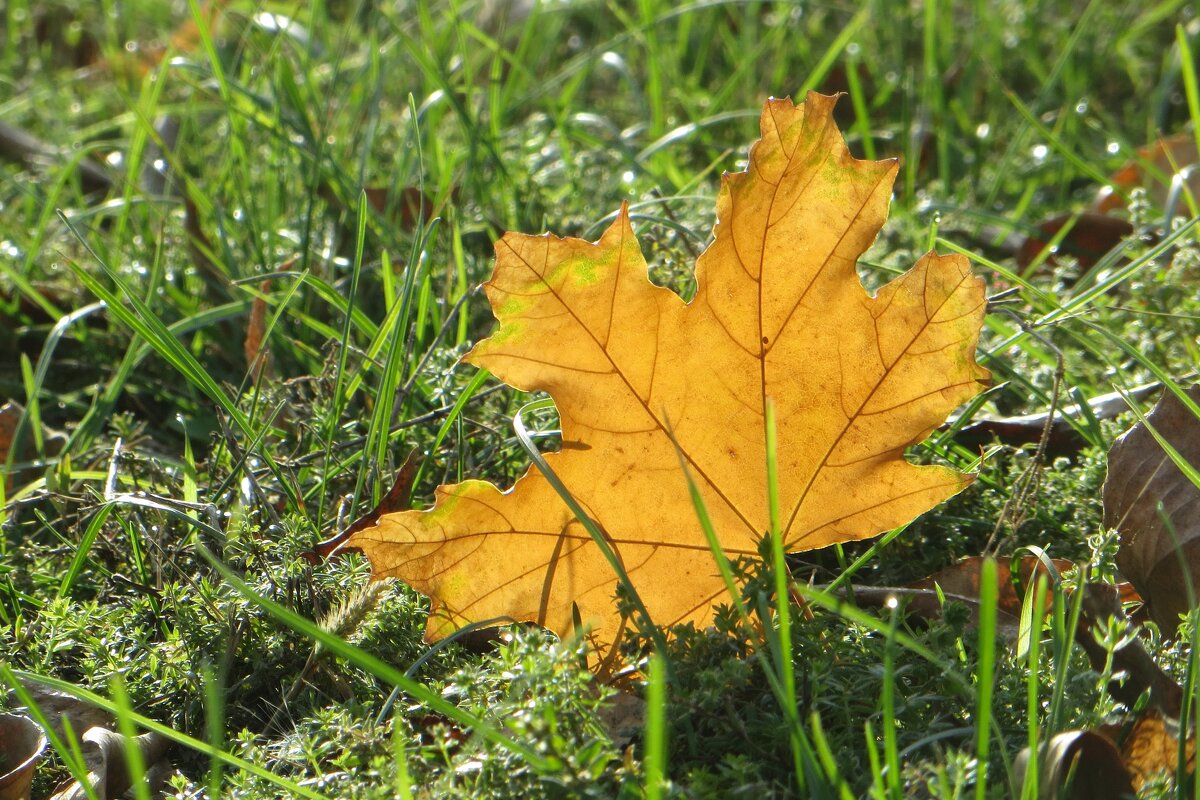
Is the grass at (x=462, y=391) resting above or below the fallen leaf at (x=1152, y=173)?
below

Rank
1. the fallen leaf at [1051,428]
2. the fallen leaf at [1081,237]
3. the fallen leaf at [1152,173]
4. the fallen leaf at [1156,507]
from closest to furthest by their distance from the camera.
→ the fallen leaf at [1156,507]
the fallen leaf at [1051,428]
the fallen leaf at [1081,237]
the fallen leaf at [1152,173]

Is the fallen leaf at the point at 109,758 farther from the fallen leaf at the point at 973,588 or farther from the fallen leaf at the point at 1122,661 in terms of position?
the fallen leaf at the point at 1122,661

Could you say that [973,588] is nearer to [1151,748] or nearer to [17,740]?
[1151,748]

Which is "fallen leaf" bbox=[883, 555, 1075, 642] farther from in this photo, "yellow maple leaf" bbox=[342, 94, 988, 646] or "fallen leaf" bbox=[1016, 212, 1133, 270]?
"fallen leaf" bbox=[1016, 212, 1133, 270]

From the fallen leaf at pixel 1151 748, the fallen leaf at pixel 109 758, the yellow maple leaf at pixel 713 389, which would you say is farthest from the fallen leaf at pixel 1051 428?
the fallen leaf at pixel 109 758

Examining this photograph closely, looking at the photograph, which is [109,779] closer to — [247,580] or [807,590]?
[247,580]

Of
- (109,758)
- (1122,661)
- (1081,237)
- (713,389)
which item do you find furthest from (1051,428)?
(109,758)

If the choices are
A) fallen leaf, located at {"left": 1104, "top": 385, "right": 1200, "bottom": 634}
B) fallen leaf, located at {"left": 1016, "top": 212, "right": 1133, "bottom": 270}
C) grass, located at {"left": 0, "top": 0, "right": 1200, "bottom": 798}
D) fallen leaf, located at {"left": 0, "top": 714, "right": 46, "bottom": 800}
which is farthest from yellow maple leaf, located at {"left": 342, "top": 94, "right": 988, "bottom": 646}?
fallen leaf, located at {"left": 1016, "top": 212, "right": 1133, "bottom": 270}
